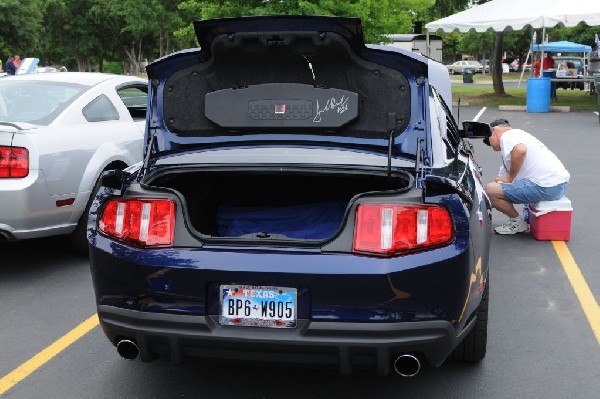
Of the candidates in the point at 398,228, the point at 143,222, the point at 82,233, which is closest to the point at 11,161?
the point at 82,233

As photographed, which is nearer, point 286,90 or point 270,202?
point 286,90

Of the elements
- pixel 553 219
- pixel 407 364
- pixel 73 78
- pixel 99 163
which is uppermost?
pixel 73 78

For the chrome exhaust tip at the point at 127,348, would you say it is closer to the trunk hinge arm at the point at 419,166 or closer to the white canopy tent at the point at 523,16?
the trunk hinge arm at the point at 419,166

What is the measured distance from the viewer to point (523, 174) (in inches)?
284

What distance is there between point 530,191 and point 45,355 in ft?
15.4

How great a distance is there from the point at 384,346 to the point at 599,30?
229 feet

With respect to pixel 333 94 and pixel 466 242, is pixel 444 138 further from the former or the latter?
pixel 466 242

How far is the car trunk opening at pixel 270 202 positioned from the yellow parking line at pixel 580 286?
1.83 meters

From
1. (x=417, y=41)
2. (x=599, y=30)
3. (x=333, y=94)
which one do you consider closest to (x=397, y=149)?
(x=333, y=94)

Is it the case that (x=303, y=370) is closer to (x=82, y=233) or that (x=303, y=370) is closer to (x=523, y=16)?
(x=82, y=233)

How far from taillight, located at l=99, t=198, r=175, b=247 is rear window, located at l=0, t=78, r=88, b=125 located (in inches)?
122

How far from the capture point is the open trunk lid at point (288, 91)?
3.64 metres

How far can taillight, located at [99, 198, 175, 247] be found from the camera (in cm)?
329

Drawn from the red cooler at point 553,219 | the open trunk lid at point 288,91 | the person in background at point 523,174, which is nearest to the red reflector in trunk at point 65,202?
the open trunk lid at point 288,91
